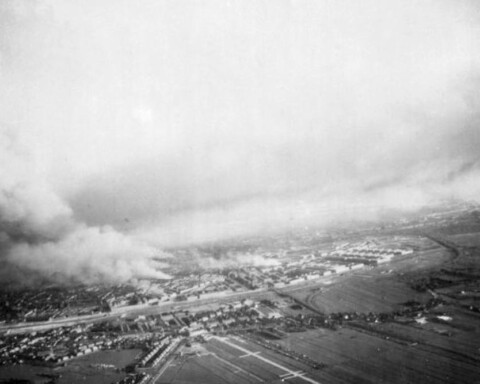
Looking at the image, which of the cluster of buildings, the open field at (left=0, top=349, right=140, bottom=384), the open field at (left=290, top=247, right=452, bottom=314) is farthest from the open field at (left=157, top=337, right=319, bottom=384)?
the open field at (left=290, top=247, right=452, bottom=314)

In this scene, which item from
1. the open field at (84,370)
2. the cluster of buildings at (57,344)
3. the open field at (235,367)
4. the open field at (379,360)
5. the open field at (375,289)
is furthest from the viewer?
the open field at (375,289)

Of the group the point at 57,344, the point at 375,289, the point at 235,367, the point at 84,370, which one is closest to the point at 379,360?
the point at 235,367

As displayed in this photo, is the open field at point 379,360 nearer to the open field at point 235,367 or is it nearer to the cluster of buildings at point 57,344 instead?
the open field at point 235,367

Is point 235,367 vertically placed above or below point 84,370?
above

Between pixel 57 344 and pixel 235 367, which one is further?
pixel 57 344

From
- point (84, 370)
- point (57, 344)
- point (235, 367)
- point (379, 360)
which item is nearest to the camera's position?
point (379, 360)

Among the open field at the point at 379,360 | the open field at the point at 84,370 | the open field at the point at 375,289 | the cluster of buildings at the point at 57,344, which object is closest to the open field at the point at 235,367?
the open field at the point at 379,360

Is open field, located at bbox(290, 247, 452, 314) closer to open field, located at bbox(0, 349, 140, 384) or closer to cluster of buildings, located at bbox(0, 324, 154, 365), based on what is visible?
open field, located at bbox(0, 349, 140, 384)

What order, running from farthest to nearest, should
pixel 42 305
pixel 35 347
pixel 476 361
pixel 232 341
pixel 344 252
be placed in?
pixel 344 252 → pixel 42 305 → pixel 35 347 → pixel 232 341 → pixel 476 361

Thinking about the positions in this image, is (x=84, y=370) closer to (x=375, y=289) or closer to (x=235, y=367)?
(x=235, y=367)

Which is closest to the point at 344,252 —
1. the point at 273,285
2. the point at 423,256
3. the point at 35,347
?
the point at 423,256

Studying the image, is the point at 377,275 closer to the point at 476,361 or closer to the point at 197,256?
the point at 476,361
